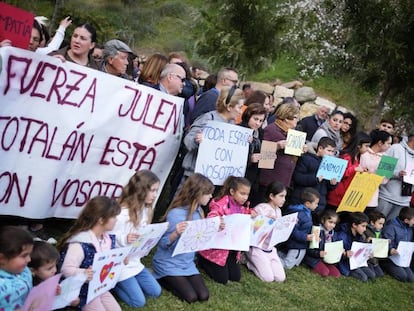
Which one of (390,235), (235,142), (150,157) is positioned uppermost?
(235,142)

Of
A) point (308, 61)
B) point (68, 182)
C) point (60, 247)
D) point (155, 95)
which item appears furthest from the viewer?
point (308, 61)

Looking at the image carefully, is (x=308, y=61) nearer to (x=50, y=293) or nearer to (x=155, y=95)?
(x=155, y=95)

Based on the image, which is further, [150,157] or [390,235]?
[390,235]

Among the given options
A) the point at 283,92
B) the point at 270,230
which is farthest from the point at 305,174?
the point at 283,92

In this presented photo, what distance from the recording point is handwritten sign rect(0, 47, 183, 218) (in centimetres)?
437

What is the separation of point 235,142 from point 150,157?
36.7 inches

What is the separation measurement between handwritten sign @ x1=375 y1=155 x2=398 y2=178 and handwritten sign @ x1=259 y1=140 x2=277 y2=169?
2.08 metres

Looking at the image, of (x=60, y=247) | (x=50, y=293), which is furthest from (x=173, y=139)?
(x=50, y=293)

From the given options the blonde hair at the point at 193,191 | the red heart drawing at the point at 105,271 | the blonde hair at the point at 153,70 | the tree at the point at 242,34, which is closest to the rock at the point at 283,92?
the tree at the point at 242,34

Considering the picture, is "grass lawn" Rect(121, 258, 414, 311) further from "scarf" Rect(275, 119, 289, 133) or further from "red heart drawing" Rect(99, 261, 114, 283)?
"scarf" Rect(275, 119, 289, 133)

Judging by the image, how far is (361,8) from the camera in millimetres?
11539

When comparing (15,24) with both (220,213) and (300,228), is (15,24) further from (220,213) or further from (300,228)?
(300,228)

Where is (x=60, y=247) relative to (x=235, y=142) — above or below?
below

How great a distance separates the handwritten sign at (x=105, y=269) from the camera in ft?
12.0
